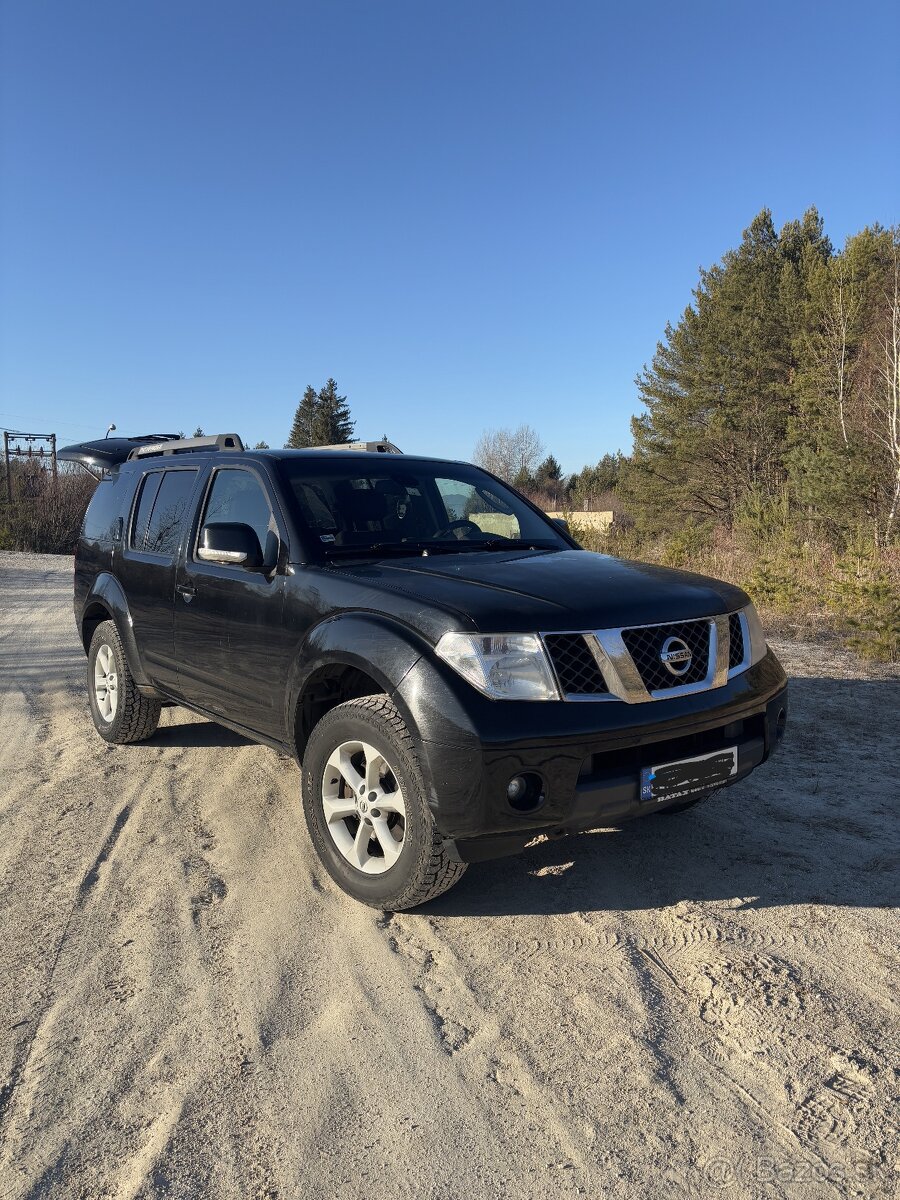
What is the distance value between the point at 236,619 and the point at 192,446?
163cm

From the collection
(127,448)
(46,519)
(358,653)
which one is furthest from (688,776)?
(46,519)

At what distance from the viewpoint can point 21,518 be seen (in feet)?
104

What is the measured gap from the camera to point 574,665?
117 inches

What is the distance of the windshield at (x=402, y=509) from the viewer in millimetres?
4012

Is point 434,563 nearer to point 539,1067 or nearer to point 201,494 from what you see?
point 201,494

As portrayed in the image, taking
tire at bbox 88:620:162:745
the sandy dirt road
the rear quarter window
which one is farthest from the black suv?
the rear quarter window

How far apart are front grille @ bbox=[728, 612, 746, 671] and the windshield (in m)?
1.15

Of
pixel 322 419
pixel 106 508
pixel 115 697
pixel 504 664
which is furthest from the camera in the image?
pixel 322 419

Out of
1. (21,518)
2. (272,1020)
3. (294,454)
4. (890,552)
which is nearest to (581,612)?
(272,1020)

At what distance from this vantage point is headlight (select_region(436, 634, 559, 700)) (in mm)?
2895

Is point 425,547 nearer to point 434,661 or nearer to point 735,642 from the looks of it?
point 434,661

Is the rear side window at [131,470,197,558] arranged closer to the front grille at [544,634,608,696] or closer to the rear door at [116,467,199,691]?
the rear door at [116,467,199,691]

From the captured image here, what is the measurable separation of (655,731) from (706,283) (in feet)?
132

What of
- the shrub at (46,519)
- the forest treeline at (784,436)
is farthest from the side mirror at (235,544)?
the shrub at (46,519)
